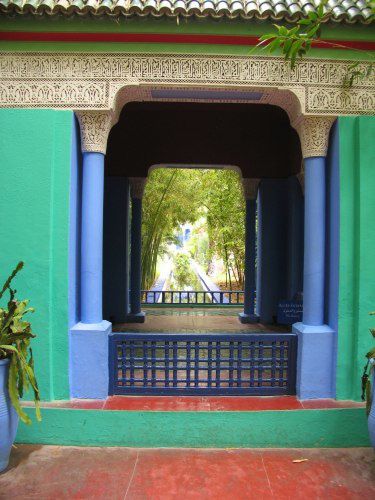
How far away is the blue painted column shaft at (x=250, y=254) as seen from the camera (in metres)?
8.65

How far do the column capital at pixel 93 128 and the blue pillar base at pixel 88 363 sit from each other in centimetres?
200

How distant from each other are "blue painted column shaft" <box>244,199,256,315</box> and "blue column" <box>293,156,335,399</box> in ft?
13.3

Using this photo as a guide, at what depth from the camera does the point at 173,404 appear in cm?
419

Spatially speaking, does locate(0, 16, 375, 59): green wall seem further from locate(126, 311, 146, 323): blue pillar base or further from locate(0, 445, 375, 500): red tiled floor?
locate(126, 311, 146, 323): blue pillar base

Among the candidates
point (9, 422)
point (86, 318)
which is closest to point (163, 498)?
point (9, 422)

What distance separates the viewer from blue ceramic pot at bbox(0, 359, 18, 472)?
10.8ft

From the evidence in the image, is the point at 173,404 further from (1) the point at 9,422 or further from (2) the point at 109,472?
(1) the point at 9,422

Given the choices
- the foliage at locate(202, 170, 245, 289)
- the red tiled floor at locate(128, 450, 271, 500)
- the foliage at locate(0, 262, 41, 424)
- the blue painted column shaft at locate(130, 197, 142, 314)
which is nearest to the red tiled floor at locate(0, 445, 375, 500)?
the red tiled floor at locate(128, 450, 271, 500)

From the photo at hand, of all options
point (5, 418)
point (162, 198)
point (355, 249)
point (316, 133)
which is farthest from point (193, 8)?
point (162, 198)

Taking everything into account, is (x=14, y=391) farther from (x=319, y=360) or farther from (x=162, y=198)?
(x=162, y=198)

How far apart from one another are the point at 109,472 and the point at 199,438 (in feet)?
3.05

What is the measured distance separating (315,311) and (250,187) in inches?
174

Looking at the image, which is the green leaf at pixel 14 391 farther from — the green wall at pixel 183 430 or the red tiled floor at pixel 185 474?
the green wall at pixel 183 430

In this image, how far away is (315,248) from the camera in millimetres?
4457
